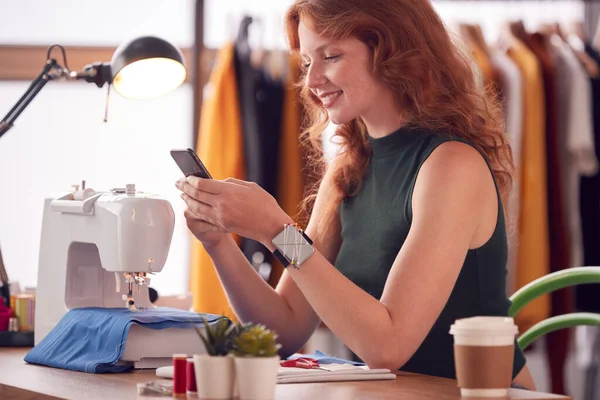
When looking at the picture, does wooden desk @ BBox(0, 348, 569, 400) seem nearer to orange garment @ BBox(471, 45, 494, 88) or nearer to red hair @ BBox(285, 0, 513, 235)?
red hair @ BBox(285, 0, 513, 235)

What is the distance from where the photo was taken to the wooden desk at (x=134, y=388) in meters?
1.32

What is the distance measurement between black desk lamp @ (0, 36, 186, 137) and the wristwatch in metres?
0.53

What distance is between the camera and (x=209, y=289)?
11.4 feet

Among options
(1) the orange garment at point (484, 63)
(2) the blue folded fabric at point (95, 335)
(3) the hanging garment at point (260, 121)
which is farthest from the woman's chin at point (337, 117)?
(1) the orange garment at point (484, 63)

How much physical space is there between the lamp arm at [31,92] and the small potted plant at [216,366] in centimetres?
98

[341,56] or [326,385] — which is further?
[341,56]

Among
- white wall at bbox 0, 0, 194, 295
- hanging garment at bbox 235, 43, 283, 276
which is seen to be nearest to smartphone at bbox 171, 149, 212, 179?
hanging garment at bbox 235, 43, 283, 276

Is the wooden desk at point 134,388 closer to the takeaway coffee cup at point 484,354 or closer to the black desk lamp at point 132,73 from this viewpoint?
the takeaway coffee cup at point 484,354

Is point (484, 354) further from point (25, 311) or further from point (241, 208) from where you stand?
point (25, 311)

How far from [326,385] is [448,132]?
2.20 ft

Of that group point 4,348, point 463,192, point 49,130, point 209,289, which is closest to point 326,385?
point 463,192

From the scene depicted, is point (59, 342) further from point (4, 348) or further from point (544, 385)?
point (544, 385)

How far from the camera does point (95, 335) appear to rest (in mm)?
1668

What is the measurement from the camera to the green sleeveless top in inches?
72.1
